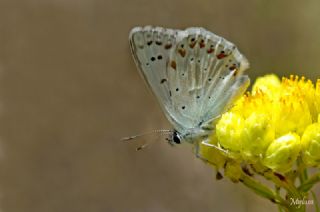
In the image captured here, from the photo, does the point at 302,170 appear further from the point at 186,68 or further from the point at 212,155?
the point at 186,68

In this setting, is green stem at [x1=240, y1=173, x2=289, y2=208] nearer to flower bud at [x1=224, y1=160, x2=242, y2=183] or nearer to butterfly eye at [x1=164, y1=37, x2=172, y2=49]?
flower bud at [x1=224, y1=160, x2=242, y2=183]

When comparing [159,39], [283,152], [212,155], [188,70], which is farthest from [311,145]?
[159,39]

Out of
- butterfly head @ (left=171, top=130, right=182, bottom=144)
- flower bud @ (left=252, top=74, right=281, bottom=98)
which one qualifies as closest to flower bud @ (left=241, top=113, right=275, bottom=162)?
flower bud @ (left=252, top=74, right=281, bottom=98)

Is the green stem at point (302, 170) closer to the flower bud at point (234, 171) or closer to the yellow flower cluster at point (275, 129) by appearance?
the yellow flower cluster at point (275, 129)

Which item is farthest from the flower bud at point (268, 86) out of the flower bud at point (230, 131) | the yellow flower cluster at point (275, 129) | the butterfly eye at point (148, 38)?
the butterfly eye at point (148, 38)

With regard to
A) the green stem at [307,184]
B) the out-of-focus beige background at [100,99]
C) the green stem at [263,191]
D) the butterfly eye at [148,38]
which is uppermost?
the butterfly eye at [148,38]
